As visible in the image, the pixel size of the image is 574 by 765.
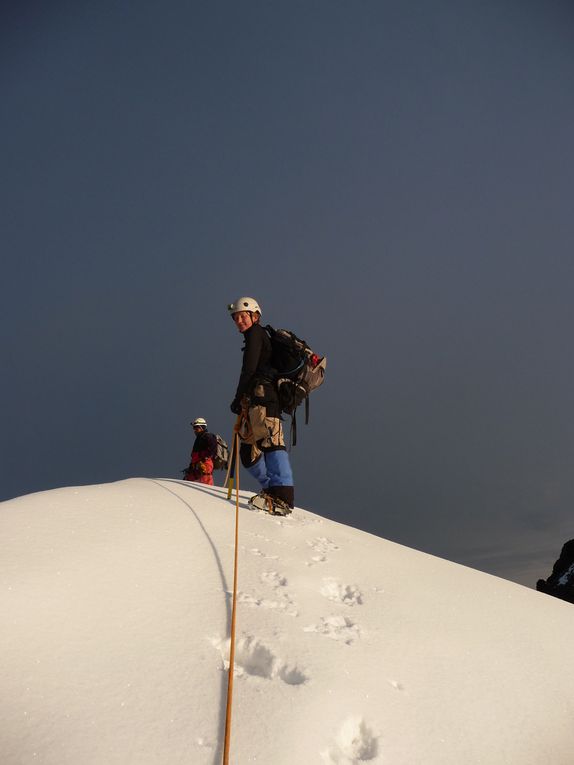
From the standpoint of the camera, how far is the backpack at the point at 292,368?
252 inches

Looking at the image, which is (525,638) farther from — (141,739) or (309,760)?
(141,739)

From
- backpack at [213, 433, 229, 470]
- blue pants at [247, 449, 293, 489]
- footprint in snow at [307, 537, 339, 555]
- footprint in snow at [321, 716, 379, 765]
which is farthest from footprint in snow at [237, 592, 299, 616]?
backpack at [213, 433, 229, 470]

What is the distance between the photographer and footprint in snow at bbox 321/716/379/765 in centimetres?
242

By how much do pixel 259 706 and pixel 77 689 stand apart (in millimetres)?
940

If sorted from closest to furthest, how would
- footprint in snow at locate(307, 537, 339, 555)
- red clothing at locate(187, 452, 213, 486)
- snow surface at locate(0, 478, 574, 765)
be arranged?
snow surface at locate(0, 478, 574, 765) < footprint in snow at locate(307, 537, 339, 555) < red clothing at locate(187, 452, 213, 486)

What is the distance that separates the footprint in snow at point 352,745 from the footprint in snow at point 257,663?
33cm

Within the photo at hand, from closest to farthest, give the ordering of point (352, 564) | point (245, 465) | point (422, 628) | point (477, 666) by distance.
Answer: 1. point (477, 666)
2. point (422, 628)
3. point (352, 564)
4. point (245, 465)

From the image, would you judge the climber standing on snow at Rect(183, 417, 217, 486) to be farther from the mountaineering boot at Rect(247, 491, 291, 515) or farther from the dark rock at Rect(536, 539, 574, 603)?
the dark rock at Rect(536, 539, 574, 603)

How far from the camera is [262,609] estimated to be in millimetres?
3480

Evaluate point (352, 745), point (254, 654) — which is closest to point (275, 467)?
point (254, 654)

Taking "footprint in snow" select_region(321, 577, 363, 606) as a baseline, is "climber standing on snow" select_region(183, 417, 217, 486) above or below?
below

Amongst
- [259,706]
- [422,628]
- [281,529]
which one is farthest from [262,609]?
[281,529]

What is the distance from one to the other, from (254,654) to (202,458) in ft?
35.5

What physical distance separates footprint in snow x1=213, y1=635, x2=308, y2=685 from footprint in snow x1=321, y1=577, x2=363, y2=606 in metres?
1.04
